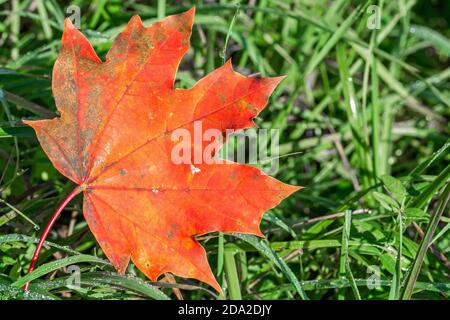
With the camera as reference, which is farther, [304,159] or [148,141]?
[304,159]

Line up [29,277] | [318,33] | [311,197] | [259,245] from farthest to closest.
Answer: [318,33] < [311,197] < [259,245] < [29,277]

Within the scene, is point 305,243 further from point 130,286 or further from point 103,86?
point 103,86

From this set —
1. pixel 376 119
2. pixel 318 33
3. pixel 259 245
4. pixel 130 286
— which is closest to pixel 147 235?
pixel 130 286

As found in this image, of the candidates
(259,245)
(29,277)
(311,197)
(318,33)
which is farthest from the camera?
(318,33)
